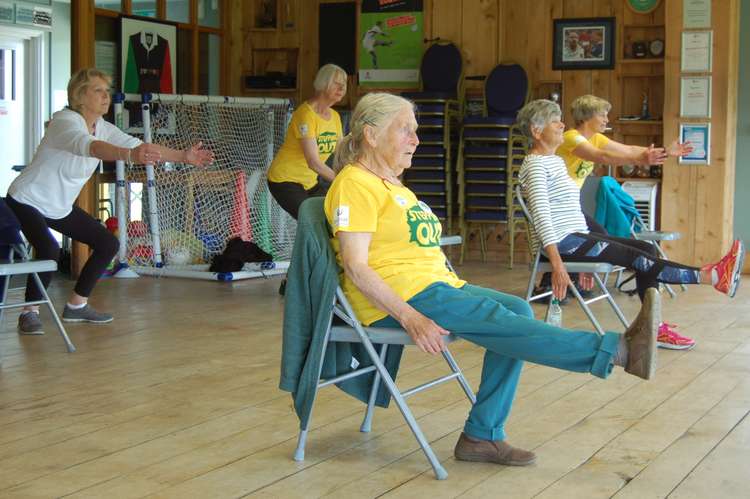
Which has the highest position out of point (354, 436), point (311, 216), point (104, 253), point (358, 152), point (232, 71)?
point (232, 71)

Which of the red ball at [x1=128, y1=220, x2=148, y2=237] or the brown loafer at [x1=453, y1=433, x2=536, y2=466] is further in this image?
the red ball at [x1=128, y1=220, x2=148, y2=237]

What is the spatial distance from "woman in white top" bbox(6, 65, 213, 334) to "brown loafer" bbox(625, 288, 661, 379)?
108 inches

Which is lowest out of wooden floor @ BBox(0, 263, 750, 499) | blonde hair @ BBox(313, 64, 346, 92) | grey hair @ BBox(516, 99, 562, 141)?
wooden floor @ BBox(0, 263, 750, 499)

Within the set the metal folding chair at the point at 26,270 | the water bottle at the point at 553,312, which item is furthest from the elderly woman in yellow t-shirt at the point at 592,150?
the metal folding chair at the point at 26,270

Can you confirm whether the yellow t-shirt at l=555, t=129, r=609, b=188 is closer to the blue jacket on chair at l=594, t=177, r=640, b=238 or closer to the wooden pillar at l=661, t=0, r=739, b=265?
the blue jacket on chair at l=594, t=177, r=640, b=238

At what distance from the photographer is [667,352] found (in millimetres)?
4918

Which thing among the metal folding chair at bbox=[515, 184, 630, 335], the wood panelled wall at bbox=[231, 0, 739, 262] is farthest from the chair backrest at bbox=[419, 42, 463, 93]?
the metal folding chair at bbox=[515, 184, 630, 335]

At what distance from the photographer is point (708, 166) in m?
8.10

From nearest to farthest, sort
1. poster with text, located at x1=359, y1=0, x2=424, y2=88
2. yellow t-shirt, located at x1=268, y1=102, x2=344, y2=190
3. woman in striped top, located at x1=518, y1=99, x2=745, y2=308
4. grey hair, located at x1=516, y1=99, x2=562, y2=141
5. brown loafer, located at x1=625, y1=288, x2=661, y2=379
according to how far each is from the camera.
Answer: brown loafer, located at x1=625, y1=288, x2=661, y2=379
woman in striped top, located at x1=518, y1=99, x2=745, y2=308
grey hair, located at x1=516, y1=99, x2=562, y2=141
yellow t-shirt, located at x1=268, y1=102, x2=344, y2=190
poster with text, located at x1=359, y1=0, x2=424, y2=88

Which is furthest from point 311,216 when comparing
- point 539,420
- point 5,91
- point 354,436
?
point 5,91

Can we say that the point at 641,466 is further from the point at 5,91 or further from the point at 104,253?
the point at 5,91

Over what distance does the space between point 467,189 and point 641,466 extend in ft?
19.4

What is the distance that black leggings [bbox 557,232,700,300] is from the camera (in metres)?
4.73

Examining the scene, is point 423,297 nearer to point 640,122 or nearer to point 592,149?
point 592,149
